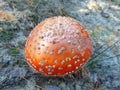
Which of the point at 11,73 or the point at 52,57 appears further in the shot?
the point at 11,73

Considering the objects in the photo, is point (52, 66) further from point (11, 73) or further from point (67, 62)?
point (11, 73)

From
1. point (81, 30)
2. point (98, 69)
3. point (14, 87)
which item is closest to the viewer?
point (81, 30)

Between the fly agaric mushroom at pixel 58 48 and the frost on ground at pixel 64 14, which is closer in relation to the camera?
the fly agaric mushroom at pixel 58 48

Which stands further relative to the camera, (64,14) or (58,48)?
(64,14)

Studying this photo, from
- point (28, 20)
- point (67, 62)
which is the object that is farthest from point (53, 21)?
point (28, 20)
